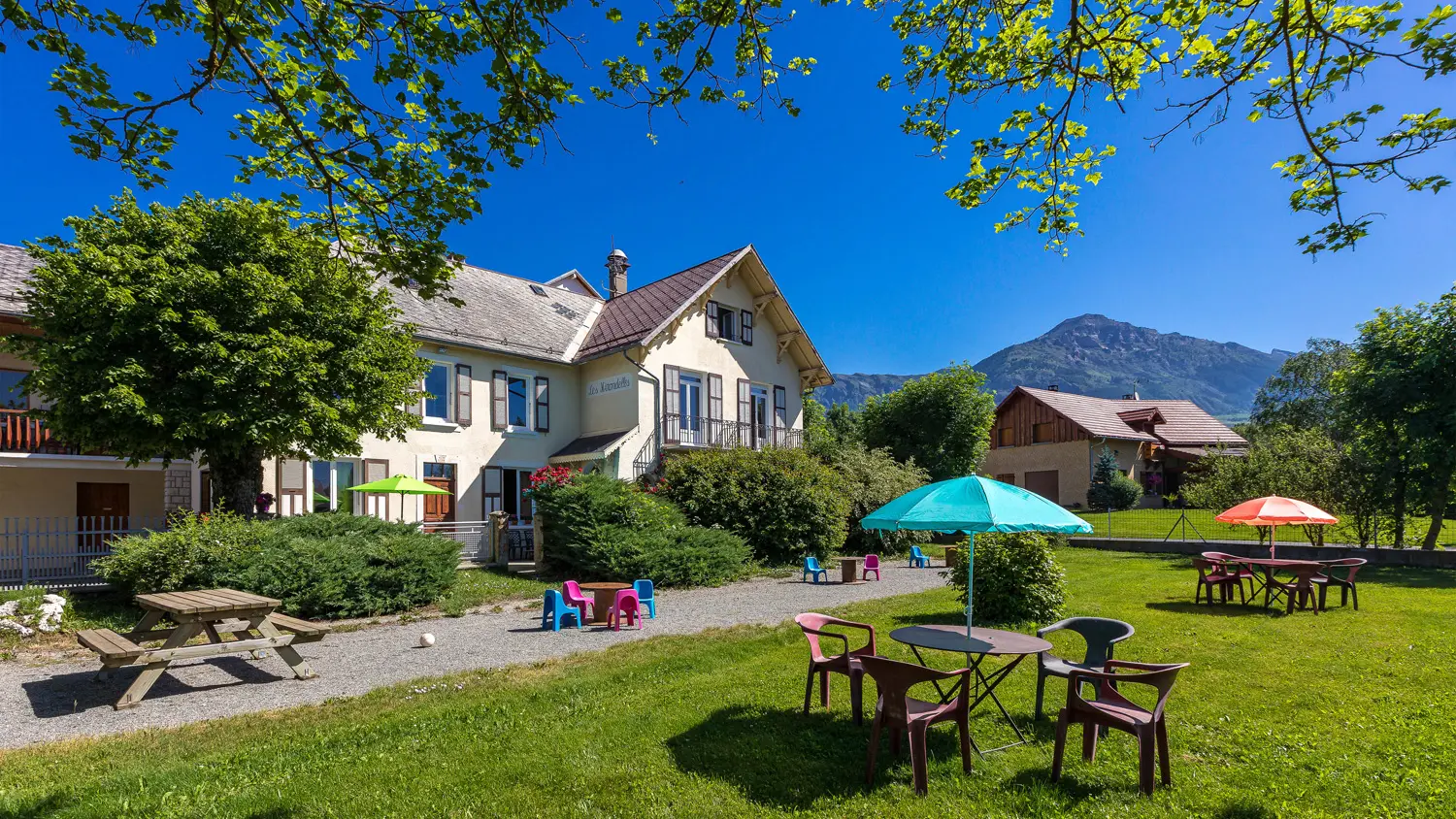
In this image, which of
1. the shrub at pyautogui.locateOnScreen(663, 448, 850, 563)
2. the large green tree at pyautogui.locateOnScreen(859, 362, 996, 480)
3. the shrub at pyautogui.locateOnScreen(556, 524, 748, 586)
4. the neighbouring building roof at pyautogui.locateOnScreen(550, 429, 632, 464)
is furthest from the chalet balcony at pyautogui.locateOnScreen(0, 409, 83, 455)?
the large green tree at pyautogui.locateOnScreen(859, 362, 996, 480)

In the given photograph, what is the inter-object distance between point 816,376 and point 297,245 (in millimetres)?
19083

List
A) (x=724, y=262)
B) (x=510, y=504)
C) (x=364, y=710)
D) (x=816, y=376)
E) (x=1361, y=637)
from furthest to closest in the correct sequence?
(x=816, y=376) → (x=724, y=262) → (x=510, y=504) → (x=1361, y=637) → (x=364, y=710)

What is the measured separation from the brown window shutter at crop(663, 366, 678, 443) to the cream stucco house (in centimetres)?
6

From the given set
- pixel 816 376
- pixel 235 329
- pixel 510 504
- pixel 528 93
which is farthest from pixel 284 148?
pixel 816 376

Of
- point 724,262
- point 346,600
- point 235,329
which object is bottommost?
point 346,600

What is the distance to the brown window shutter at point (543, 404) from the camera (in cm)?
2311

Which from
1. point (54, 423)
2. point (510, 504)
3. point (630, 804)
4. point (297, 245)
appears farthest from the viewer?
point (510, 504)

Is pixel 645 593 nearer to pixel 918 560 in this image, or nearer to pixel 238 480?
pixel 238 480

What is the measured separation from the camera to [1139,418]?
1713 inches

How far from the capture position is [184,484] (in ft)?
57.1

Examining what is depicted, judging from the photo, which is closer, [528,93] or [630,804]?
[630,804]

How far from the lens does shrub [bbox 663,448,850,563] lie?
19.1 m

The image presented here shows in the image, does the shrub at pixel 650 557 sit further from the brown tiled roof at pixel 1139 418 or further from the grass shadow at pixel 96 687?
the brown tiled roof at pixel 1139 418

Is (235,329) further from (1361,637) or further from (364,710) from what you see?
(1361,637)
